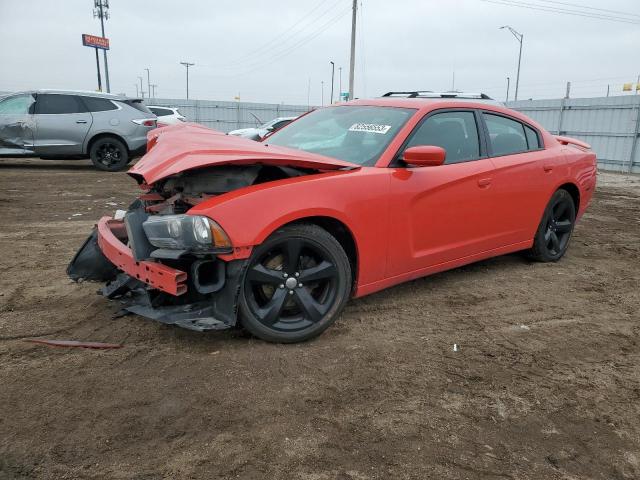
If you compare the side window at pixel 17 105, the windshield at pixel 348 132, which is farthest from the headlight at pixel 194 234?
the side window at pixel 17 105

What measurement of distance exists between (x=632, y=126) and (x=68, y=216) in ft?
53.1

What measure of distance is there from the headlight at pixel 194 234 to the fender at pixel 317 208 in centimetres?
4

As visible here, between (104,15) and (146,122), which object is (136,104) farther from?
(104,15)

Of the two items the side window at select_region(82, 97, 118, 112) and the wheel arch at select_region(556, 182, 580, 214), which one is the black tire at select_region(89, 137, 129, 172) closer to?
the side window at select_region(82, 97, 118, 112)

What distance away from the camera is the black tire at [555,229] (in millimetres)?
4898

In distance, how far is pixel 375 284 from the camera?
3.46 metres

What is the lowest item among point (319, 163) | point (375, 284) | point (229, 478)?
point (229, 478)

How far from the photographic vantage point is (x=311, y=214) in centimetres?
301

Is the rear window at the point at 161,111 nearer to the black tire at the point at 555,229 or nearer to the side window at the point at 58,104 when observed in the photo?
the side window at the point at 58,104

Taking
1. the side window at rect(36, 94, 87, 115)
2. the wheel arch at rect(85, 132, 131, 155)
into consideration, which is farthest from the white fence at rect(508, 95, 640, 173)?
the side window at rect(36, 94, 87, 115)

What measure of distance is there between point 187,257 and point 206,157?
0.56m

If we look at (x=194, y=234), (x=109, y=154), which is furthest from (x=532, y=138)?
(x=109, y=154)

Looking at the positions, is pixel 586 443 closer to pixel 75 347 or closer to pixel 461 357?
pixel 461 357

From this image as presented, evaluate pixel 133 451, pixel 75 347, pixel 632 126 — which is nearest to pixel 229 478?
pixel 133 451
